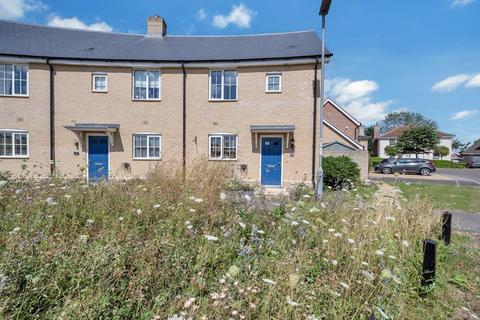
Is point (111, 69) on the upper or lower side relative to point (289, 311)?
upper

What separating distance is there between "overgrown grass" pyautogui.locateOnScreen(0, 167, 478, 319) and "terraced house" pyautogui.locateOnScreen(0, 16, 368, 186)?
8558mm

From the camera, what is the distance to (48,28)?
15.8 metres

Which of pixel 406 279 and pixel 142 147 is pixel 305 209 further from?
pixel 142 147

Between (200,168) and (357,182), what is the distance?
33.9ft

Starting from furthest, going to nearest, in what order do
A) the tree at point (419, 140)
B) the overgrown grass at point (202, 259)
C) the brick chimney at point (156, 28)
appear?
the tree at point (419, 140), the brick chimney at point (156, 28), the overgrown grass at point (202, 259)

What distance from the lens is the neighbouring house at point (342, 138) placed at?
15.6 meters

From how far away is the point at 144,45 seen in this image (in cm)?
1488

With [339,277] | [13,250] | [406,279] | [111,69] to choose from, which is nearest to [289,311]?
[339,277]

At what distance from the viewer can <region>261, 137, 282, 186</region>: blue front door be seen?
12594 mm

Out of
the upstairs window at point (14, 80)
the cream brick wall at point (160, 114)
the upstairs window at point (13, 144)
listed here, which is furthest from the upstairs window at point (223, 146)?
the upstairs window at point (14, 80)

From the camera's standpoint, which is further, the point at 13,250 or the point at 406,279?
the point at 406,279

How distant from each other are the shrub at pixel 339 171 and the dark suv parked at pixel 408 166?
50.7 ft

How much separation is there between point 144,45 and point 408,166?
2661 cm

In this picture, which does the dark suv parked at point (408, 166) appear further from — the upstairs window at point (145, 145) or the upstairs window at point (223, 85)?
the upstairs window at point (145, 145)
